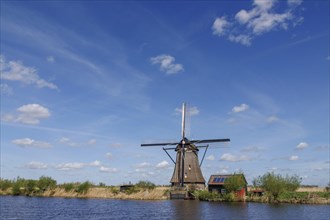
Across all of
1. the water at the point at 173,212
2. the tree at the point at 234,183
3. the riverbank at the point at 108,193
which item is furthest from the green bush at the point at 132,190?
the water at the point at 173,212

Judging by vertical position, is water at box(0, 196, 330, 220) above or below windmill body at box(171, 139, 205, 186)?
below

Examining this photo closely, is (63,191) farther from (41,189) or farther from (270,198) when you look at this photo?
(270,198)

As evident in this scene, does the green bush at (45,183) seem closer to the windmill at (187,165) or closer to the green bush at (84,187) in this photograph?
the green bush at (84,187)

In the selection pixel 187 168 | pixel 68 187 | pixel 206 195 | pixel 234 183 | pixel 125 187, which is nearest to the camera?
pixel 234 183

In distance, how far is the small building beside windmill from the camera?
57656 millimetres

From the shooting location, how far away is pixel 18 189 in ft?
261

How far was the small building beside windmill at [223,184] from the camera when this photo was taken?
5766 cm

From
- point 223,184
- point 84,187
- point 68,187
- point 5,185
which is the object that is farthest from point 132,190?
point 5,185

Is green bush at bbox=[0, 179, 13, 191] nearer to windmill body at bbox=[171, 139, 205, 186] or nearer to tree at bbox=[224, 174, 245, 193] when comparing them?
windmill body at bbox=[171, 139, 205, 186]

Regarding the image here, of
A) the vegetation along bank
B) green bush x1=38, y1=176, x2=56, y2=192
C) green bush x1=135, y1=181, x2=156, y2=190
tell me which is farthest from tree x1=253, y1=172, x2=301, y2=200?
green bush x1=38, y1=176, x2=56, y2=192

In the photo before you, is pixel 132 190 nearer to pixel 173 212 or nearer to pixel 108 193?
pixel 108 193

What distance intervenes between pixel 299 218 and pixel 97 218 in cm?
1850

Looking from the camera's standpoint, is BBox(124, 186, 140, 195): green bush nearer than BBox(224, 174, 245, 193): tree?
No

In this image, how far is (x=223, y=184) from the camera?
60.7 meters
